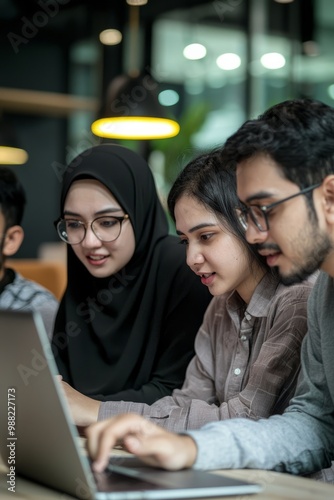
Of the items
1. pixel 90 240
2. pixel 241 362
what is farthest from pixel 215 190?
pixel 90 240

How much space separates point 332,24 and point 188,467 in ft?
19.7

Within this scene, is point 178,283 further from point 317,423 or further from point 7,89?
point 7,89

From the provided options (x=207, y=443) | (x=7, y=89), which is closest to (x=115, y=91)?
(x=7, y=89)

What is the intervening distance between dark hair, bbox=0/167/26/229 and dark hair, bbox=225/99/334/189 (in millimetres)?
1549

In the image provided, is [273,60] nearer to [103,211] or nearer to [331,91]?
[331,91]

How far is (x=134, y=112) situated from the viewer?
457 centimetres

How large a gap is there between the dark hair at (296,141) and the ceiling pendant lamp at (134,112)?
10.3ft

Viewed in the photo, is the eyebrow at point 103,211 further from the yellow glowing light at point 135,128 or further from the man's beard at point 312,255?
the yellow glowing light at point 135,128

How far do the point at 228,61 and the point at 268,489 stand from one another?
6590 mm

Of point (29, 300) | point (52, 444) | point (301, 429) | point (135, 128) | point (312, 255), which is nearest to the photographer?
point (52, 444)

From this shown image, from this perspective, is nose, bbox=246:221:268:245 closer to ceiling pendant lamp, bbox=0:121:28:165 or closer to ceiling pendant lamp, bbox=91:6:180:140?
ceiling pendant lamp, bbox=91:6:180:140

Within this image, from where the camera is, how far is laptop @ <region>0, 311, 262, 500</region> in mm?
1055

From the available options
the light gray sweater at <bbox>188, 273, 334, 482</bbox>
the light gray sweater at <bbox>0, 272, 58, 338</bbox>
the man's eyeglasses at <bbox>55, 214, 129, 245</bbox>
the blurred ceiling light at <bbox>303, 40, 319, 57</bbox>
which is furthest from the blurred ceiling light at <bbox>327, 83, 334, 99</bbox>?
the light gray sweater at <bbox>188, 273, 334, 482</bbox>

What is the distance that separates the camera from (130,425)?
119cm
